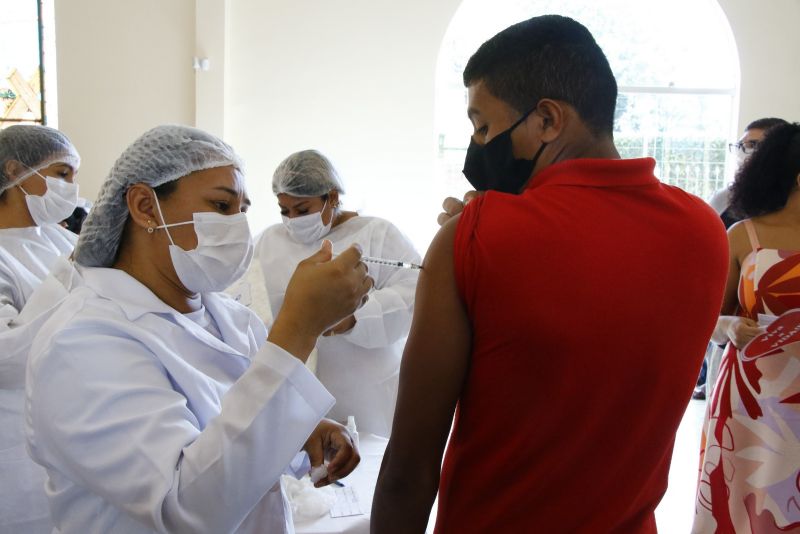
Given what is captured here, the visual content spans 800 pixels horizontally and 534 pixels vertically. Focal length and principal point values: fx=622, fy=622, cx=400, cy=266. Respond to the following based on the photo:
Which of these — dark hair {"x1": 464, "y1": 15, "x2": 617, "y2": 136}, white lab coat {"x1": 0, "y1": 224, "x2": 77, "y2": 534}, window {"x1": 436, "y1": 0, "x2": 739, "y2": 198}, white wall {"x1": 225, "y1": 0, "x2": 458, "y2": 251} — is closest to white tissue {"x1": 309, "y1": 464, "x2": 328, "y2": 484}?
dark hair {"x1": 464, "y1": 15, "x2": 617, "y2": 136}

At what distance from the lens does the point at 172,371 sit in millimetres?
999

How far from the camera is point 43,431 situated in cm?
89

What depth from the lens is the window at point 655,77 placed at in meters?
5.43

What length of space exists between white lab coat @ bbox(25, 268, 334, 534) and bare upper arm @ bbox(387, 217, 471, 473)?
5.4 inches

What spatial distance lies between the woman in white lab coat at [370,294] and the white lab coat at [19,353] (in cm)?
77

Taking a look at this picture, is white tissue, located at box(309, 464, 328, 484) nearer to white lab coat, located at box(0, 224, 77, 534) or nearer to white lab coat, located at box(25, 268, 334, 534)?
white lab coat, located at box(25, 268, 334, 534)

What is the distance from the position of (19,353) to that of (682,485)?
3111 millimetres

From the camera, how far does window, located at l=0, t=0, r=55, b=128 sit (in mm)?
4746

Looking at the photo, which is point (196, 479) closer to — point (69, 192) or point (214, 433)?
point (214, 433)

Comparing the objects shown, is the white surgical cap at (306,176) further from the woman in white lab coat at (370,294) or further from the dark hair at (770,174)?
the dark hair at (770,174)

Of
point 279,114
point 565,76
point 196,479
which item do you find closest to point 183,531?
point 196,479

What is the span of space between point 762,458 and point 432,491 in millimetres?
1299

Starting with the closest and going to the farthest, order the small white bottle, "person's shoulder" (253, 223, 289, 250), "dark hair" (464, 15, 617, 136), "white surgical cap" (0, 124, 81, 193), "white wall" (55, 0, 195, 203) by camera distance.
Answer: "dark hair" (464, 15, 617, 136) → the small white bottle → "white surgical cap" (0, 124, 81, 193) → "person's shoulder" (253, 223, 289, 250) → "white wall" (55, 0, 195, 203)

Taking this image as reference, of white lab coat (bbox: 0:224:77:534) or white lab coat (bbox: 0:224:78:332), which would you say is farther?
white lab coat (bbox: 0:224:78:332)
